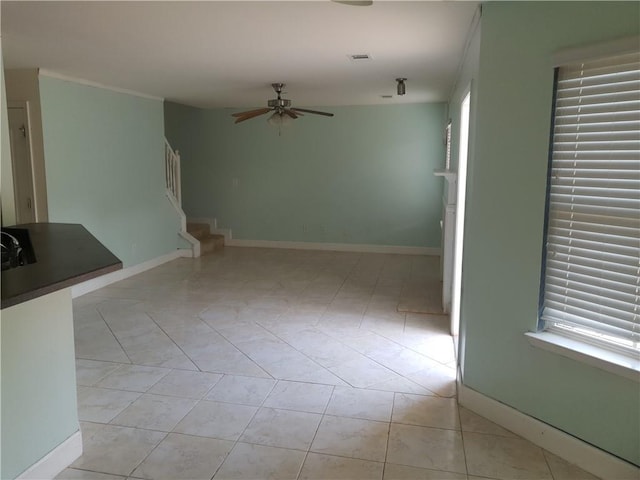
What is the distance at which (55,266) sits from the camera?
177 centimetres

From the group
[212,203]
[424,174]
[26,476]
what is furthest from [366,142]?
[26,476]

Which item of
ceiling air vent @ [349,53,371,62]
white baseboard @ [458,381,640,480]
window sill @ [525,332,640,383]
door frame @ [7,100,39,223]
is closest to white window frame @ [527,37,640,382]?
window sill @ [525,332,640,383]

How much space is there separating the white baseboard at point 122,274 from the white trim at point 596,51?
432 cm

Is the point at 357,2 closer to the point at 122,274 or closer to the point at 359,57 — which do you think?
the point at 359,57

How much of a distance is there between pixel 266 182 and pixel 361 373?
509 centimetres

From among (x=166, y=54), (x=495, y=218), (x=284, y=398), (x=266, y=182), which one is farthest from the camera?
(x=266, y=182)

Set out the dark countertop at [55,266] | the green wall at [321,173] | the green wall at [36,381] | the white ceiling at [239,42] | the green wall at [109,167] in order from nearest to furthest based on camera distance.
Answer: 1. the dark countertop at [55,266]
2. the green wall at [36,381]
3. the white ceiling at [239,42]
4. the green wall at [109,167]
5. the green wall at [321,173]

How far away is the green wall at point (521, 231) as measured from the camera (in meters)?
2.18

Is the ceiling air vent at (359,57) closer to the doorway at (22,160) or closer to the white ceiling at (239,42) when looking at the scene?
the white ceiling at (239,42)

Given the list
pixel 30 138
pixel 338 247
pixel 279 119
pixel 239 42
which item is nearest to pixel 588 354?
pixel 239 42

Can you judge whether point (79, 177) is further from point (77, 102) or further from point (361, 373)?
point (361, 373)

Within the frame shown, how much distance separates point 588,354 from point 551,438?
53 centimetres

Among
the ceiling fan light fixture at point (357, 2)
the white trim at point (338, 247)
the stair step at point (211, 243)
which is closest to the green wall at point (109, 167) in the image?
the stair step at point (211, 243)

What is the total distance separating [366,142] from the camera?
7.43 m
